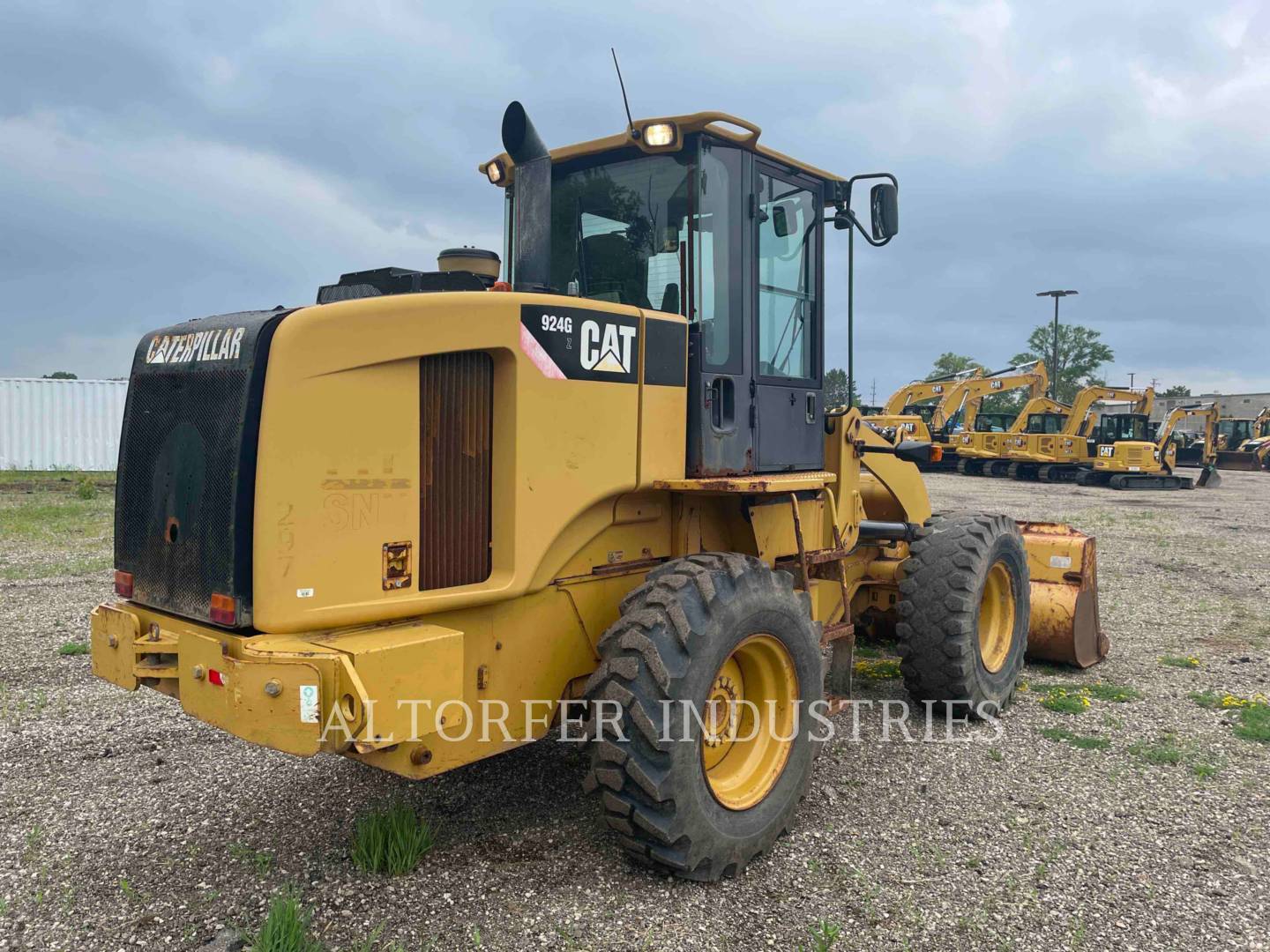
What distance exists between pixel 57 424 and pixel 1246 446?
45.7m

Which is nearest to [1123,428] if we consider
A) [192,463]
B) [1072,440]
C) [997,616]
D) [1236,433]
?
[1072,440]

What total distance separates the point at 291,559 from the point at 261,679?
15.4 inches

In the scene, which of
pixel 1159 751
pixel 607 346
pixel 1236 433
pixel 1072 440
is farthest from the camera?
pixel 1236 433

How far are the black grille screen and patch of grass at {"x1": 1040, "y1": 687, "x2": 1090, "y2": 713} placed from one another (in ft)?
16.5

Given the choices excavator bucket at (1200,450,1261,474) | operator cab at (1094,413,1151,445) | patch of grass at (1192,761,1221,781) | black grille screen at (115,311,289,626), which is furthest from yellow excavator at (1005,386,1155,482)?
black grille screen at (115,311,289,626)

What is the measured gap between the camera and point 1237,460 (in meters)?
40.8

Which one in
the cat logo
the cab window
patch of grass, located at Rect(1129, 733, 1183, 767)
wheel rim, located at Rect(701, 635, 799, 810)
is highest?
the cab window

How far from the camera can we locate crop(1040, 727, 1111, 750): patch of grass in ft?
17.7

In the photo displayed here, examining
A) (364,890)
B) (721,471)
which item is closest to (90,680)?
(364,890)

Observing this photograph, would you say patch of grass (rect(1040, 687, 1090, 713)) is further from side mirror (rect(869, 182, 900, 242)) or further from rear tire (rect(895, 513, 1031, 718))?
side mirror (rect(869, 182, 900, 242))

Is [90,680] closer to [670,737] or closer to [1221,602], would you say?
[670,737]

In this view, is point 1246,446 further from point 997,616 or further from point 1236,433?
point 997,616

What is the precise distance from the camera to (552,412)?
3691mm

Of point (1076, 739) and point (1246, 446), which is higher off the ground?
point (1246, 446)
